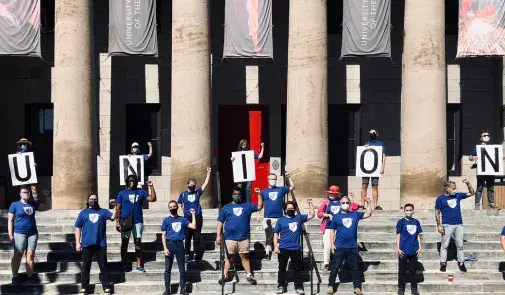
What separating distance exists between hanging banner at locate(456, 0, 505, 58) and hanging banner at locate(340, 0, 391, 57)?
7.04 feet

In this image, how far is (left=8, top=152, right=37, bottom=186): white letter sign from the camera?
83.5 feet

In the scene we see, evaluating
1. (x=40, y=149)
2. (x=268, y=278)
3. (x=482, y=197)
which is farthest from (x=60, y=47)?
(x=482, y=197)

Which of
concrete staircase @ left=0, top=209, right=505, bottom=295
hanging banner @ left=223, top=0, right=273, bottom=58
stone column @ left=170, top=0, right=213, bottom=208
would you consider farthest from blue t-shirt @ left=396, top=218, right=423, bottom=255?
hanging banner @ left=223, top=0, right=273, bottom=58

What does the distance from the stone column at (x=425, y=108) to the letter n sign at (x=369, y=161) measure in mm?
2135

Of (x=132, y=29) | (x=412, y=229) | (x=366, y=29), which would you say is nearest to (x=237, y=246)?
(x=412, y=229)

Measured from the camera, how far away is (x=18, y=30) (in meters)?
28.9

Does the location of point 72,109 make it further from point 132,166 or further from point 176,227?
point 176,227

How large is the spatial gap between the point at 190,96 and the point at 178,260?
7529 millimetres

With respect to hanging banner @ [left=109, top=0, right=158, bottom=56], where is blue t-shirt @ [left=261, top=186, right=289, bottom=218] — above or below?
below

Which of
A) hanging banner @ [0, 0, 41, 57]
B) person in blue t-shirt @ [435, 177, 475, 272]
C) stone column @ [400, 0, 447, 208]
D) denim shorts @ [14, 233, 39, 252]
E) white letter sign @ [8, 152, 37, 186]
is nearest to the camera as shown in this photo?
denim shorts @ [14, 233, 39, 252]

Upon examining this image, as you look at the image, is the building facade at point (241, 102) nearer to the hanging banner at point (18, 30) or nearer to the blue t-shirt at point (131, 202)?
the hanging banner at point (18, 30)

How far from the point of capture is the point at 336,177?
33.1m

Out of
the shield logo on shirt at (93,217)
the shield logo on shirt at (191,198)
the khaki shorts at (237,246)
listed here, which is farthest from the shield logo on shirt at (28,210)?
the khaki shorts at (237,246)

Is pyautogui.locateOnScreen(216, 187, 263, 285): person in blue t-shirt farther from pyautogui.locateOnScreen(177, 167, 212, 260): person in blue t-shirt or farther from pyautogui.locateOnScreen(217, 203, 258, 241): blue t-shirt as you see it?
pyautogui.locateOnScreen(177, 167, 212, 260): person in blue t-shirt
